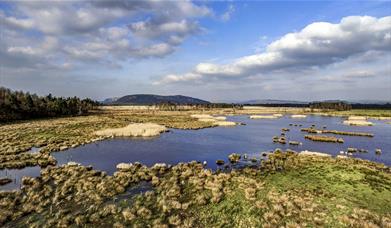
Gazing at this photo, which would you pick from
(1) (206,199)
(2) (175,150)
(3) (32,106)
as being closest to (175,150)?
(2) (175,150)

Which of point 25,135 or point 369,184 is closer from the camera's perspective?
point 369,184

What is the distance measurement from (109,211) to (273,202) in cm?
1236

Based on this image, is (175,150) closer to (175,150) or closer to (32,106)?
(175,150)

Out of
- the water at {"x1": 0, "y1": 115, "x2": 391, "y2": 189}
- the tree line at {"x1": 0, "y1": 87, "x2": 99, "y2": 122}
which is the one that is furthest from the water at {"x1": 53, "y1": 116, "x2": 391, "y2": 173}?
the tree line at {"x1": 0, "y1": 87, "x2": 99, "y2": 122}

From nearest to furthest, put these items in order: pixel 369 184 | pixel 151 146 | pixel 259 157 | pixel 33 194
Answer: pixel 33 194
pixel 369 184
pixel 259 157
pixel 151 146

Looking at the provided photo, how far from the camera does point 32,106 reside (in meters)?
96.4

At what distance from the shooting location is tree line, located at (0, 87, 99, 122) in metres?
86.1

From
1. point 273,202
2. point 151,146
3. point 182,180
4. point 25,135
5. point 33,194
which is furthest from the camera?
point 25,135

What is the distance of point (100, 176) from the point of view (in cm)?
2791

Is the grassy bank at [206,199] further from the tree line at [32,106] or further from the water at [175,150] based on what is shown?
the tree line at [32,106]

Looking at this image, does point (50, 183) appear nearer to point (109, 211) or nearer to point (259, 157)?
point (109, 211)

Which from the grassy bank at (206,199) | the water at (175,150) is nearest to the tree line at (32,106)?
the water at (175,150)

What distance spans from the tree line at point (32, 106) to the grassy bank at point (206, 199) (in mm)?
72227

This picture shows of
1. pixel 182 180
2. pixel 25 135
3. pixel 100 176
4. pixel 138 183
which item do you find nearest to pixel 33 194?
pixel 100 176
